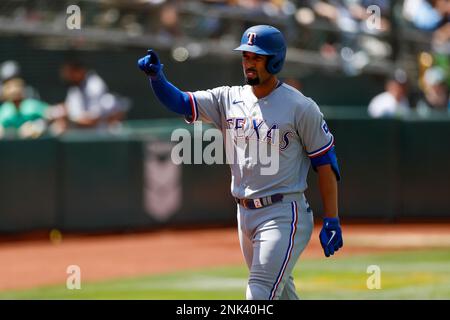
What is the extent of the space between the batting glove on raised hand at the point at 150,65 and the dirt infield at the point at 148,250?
4671mm

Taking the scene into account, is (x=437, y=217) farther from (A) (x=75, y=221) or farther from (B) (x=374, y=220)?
(A) (x=75, y=221)

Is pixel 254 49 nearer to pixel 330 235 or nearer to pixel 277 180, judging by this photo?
pixel 277 180

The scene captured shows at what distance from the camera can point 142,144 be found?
14250 mm

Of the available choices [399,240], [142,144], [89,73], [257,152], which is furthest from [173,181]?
[257,152]

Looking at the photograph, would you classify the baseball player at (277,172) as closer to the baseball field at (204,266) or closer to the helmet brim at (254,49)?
the helmet brim at (254,49)

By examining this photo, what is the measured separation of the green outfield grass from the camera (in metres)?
9.50

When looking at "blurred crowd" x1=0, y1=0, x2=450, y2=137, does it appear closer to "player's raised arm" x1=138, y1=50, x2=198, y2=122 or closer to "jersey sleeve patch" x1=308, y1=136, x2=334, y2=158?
"player's raised arm" x1=138, y1=50, x2=198, y2=122

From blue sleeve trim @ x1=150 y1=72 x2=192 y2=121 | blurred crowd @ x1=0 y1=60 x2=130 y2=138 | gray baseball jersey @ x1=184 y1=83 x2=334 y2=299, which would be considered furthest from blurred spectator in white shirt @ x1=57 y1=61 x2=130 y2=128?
gray baseball jersey @ x1=184 y1=83 x2=334 y2=299

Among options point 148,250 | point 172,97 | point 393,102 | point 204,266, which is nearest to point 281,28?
point 393,102

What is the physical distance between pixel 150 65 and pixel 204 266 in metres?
5.75

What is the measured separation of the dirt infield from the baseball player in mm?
4749

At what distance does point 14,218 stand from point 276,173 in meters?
7.74

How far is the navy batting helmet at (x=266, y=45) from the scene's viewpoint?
626 cm

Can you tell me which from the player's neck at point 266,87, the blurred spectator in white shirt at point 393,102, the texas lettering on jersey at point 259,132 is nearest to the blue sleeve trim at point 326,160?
the texas lettering on jersey at point 259,132
